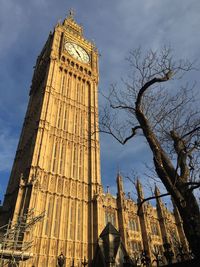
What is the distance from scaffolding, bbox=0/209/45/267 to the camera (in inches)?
748

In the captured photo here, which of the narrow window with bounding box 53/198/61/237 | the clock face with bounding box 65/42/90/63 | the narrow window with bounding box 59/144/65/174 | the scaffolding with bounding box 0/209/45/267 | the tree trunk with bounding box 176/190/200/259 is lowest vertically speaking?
the tree trunk with bounding box 176/190/200/259

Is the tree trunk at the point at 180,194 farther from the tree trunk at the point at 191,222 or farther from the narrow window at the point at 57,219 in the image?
the narrow window at the point at 57,219

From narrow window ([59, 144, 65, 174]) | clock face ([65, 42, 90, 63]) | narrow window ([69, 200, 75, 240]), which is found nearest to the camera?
narrow window ([69, 200, 75, 240])

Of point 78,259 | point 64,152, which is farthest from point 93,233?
point 64,152

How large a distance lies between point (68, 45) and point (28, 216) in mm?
35403

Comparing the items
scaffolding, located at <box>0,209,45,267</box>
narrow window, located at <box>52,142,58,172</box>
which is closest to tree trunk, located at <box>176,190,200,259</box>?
scaffolding, located at <box>0,209,45,267</box>

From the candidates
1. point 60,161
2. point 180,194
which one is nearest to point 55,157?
point 60,161

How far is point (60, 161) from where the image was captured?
104 ft

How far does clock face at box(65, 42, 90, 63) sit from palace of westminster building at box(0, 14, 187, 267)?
263mm

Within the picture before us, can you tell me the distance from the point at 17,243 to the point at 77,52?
37.2 meters

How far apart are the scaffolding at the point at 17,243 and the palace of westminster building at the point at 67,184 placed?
55cm

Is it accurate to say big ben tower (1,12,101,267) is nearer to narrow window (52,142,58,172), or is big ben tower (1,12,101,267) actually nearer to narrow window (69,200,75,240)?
narrow window (52,142,58,172)

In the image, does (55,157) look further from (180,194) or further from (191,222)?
(191,222)

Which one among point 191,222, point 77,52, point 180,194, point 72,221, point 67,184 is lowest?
point 191,222
